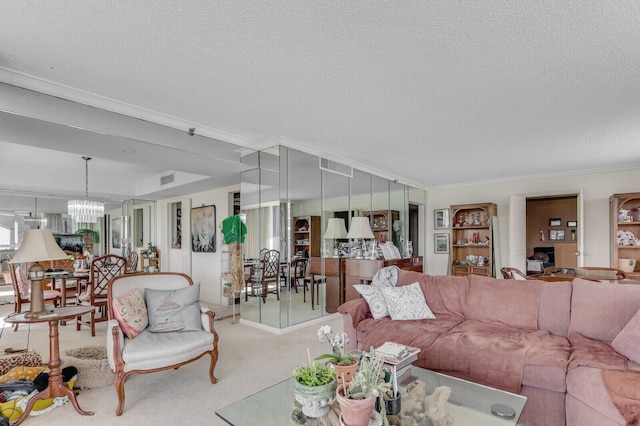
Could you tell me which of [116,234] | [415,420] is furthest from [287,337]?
[116,234]

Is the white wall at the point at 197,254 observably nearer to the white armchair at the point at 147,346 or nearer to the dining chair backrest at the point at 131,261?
the dining chair backrest at the point at 131,261

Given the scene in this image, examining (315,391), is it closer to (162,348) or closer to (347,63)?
(162,348)

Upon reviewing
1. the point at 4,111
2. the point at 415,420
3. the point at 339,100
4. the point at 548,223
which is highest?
the point at 339,100

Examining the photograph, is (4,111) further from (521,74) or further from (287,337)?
(521,74)

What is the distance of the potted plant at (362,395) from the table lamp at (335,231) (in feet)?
11.8

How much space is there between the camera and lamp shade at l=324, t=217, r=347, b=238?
5.10 m

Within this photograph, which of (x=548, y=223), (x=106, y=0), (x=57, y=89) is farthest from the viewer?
(x=548, y=223)

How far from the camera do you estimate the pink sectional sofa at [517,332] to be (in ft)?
6.59

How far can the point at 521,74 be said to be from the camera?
8.16ft

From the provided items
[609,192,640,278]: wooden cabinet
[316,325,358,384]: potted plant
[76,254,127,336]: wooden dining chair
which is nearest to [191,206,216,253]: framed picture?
[76,254,127,336]: wooden dining chair

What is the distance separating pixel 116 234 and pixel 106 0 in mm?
4230

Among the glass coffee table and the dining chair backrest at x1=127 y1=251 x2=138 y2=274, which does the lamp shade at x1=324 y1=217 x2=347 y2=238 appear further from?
the glass coffee table

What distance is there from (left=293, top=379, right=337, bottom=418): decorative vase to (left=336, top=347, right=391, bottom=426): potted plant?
75 mm

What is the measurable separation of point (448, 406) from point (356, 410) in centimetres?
66
